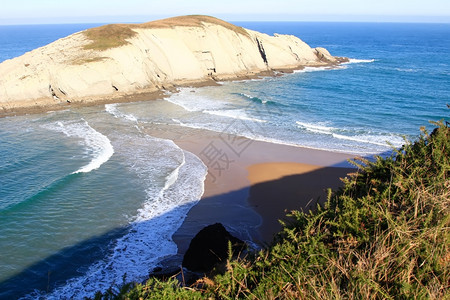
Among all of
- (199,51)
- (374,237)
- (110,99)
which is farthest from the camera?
(199,51)

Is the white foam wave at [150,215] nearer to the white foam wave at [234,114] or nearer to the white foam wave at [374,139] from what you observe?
the white foam wave at [234,114]

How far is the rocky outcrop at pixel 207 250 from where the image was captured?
10.3m

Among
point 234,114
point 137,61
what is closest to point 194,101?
point 234,114

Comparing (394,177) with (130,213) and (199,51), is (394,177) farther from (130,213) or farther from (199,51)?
(199,51)

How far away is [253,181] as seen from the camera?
17531 millimetres

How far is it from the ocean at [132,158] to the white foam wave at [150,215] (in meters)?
0.04

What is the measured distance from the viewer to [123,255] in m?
11.6

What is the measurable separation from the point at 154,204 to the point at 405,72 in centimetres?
4756

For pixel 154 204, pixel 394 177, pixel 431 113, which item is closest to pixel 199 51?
pixel 431 113

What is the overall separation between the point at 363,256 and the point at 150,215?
1052 centimetres

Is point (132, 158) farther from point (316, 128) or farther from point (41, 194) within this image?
point (316, 128)

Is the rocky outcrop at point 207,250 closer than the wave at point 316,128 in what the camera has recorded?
Yes

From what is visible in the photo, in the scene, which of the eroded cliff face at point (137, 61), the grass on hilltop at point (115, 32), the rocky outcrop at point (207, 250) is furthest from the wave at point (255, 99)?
the rocky outcrop at point (207, 250)

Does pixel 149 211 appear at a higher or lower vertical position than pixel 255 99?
lower
